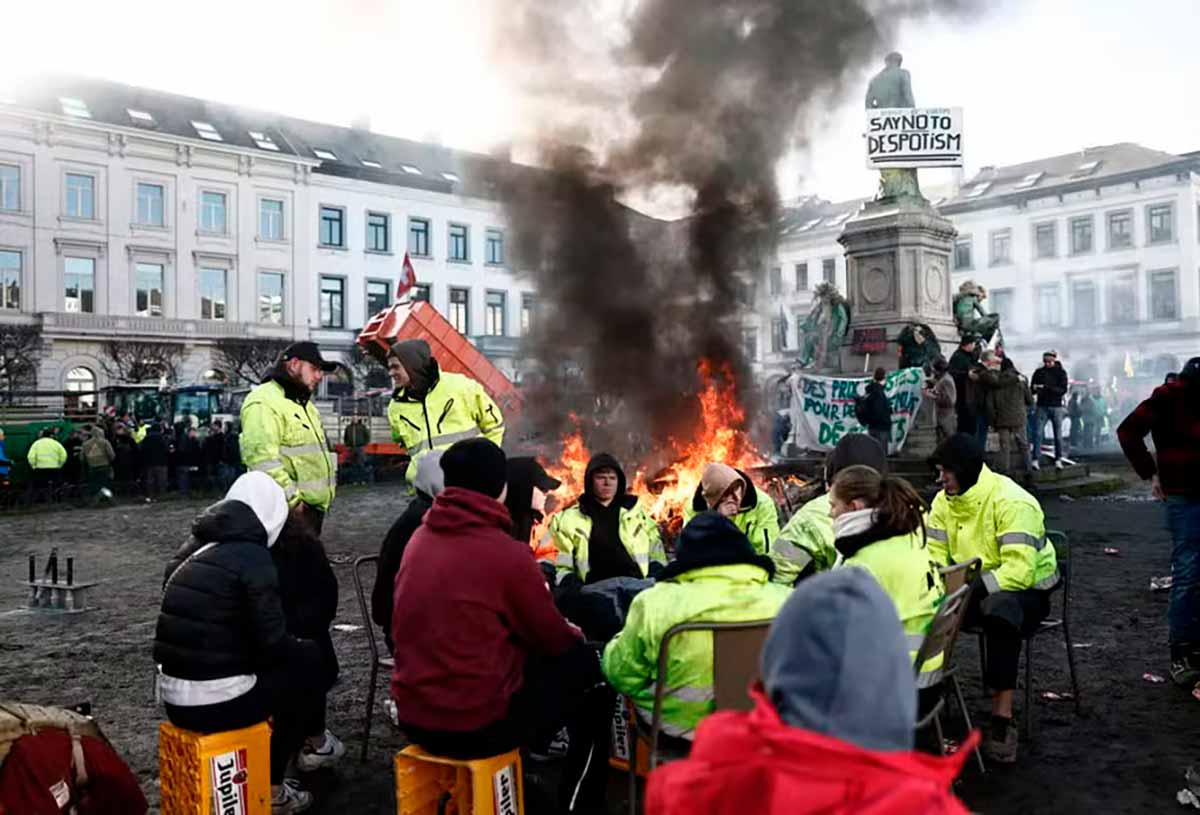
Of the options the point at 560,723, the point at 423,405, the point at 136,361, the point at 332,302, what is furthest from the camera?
the point at 332,302

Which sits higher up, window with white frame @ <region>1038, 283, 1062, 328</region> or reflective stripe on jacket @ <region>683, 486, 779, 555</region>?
window with white frame @ <region>1038, 283, 1062, 328</region>

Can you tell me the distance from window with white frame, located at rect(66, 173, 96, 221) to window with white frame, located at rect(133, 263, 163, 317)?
9.15ft

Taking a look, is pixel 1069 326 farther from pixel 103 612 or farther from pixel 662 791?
pixel 662 791

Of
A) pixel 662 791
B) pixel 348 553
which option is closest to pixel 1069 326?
pixel 348 553

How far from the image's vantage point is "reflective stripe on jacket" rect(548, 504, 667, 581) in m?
5.18

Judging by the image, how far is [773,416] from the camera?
1794 centimetres

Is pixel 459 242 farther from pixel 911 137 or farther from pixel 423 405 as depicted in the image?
pixel 423 405

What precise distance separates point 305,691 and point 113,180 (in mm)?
41277

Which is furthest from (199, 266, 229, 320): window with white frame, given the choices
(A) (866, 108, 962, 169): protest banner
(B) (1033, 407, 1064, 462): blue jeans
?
(B) (1033, 407, 1064, 462): blue jeans

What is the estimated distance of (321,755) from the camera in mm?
4559

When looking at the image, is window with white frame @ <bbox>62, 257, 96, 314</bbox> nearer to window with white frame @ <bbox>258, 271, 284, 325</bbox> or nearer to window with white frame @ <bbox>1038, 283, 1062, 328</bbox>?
window with white frame @ <bbox>258, 271, 284, 325</bbox>

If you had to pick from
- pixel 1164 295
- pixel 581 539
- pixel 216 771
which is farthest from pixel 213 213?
pixel 1164 295

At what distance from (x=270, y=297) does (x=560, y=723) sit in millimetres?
42387

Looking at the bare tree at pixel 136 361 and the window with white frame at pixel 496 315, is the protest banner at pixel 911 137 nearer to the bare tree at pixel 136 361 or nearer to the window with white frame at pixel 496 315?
the bare tree at pixel 136 361
